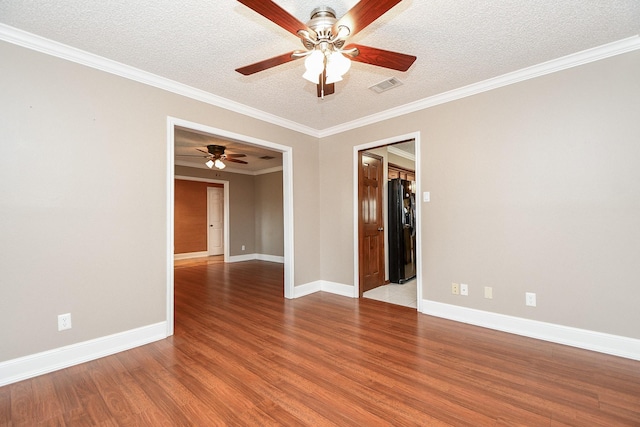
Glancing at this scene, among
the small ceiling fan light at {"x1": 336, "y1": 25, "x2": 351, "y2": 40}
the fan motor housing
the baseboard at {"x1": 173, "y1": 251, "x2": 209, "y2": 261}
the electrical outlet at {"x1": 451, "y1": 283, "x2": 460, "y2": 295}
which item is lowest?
the baseboard at {"x1": 173, "y1": 251, "x2": 209, "y2": 261}

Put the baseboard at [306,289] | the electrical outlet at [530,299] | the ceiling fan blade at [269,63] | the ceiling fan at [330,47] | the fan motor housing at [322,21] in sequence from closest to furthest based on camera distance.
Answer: the ceiling fan at [330,47], the fan motor housing at [322,21], the ceiling fan blade at [269,63], the electrical outlet at [530,299], the baseboard at [306,289]

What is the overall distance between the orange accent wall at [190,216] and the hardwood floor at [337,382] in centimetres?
592

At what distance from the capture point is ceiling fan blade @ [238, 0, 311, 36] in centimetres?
146

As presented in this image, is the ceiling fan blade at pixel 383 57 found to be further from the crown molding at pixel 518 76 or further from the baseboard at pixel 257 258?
the baseboard at pixel 257 258

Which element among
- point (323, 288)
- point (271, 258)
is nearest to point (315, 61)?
point (323, 288)

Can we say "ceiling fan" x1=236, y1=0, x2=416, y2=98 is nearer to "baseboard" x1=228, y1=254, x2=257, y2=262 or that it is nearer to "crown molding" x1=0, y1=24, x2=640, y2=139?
"crown molding" x1=0, y1=24, x2=640, y2=139

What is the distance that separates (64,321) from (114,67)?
7.43 ft

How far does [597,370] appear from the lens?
2119mm

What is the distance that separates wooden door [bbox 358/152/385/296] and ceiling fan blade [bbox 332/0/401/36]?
2.62 m

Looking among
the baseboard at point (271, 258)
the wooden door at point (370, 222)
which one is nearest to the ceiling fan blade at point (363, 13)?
the wooden door at point (370, 222)

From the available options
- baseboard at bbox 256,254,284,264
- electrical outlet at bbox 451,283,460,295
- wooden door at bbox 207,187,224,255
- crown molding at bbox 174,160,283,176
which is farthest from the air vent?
wooden door at bbox 207,187,224,255

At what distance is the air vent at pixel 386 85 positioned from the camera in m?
2.93

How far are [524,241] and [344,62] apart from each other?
247 cm

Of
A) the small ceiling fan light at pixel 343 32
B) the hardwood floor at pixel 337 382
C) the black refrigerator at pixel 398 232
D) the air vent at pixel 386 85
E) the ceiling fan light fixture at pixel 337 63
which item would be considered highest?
the air vent at pixel 386 85
